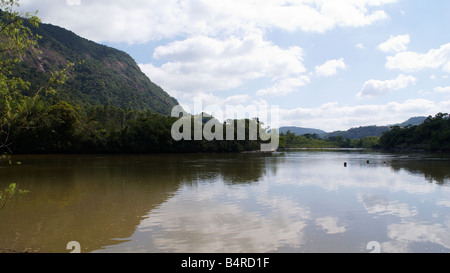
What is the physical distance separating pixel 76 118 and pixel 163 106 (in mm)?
116261

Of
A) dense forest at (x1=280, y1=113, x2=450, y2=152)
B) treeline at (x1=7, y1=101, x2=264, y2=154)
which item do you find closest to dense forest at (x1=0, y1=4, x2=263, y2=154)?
treeline at (x1=7, y1=101, x2=264, y2=154)

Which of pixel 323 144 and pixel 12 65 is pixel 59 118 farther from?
pixel 323 144

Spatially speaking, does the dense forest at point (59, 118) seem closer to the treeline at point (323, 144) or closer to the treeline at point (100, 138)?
the treeline at point (100, 138)

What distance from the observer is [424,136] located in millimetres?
108438

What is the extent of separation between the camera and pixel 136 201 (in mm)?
15250

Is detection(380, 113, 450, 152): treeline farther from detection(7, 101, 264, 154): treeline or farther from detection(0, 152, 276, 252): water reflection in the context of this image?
detection(0, 152, 276, 252): water reflection

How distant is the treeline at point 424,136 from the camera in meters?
91.6

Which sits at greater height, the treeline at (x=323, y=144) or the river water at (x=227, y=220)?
the treeline at (x=323, y=144)

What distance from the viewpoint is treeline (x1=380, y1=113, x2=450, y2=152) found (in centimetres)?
9156

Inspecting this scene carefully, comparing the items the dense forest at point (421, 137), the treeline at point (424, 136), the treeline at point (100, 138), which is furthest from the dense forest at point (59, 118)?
the treeline at point (424, 136)

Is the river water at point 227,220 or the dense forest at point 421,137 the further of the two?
the dense forest at point 421,137

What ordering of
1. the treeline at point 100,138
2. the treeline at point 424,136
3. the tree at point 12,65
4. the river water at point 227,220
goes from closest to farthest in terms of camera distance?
1. the tree at point 12,65
2. the river water at point 227,220
3. the treeline at point 100,138
4. the treeline at point 424,136

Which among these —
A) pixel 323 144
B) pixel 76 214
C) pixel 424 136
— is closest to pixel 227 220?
pixel 76 214
